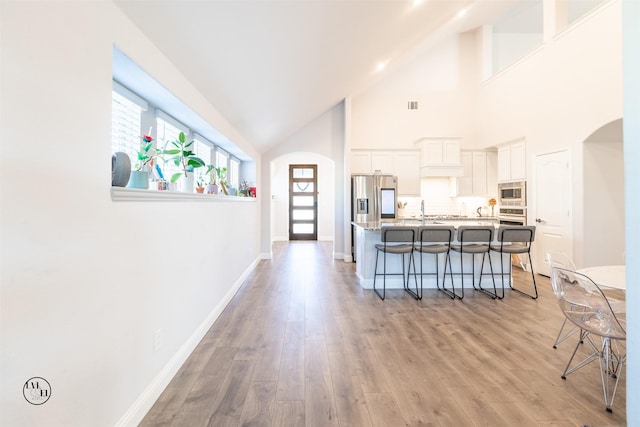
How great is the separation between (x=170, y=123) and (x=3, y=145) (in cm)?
184

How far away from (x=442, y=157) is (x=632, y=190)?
211 inches

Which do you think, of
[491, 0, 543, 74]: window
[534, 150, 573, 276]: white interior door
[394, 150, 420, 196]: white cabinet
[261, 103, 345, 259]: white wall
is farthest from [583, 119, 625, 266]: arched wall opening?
[261, 103, 345, 259]: white wall

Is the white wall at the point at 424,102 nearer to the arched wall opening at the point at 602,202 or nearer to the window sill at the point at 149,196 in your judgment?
the arched wall opening at the point at 602,202

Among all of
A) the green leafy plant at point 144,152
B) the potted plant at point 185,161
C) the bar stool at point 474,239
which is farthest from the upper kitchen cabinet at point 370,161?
the green leafy plant at point 144,152

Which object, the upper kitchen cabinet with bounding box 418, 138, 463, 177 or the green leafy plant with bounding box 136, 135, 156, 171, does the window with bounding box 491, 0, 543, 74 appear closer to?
the upper kitchen cabinet with bounding box 418, 138, 463, 177

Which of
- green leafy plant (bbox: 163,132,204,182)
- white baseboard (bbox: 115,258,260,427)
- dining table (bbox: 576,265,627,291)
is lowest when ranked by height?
white baseboard (bbox: 115,258,260,427)

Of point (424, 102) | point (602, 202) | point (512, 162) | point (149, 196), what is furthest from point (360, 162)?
point (149, 196)

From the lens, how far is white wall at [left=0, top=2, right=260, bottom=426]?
2.86 feet

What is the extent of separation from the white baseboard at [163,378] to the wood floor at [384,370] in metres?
0.05

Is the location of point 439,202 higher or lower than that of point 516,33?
lower

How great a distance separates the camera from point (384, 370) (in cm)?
202

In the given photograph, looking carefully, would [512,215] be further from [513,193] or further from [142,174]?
[142,174]

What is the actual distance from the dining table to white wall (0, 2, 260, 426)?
2748 millimetres

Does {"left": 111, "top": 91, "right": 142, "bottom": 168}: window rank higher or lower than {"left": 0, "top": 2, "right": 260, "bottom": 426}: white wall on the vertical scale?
higher
